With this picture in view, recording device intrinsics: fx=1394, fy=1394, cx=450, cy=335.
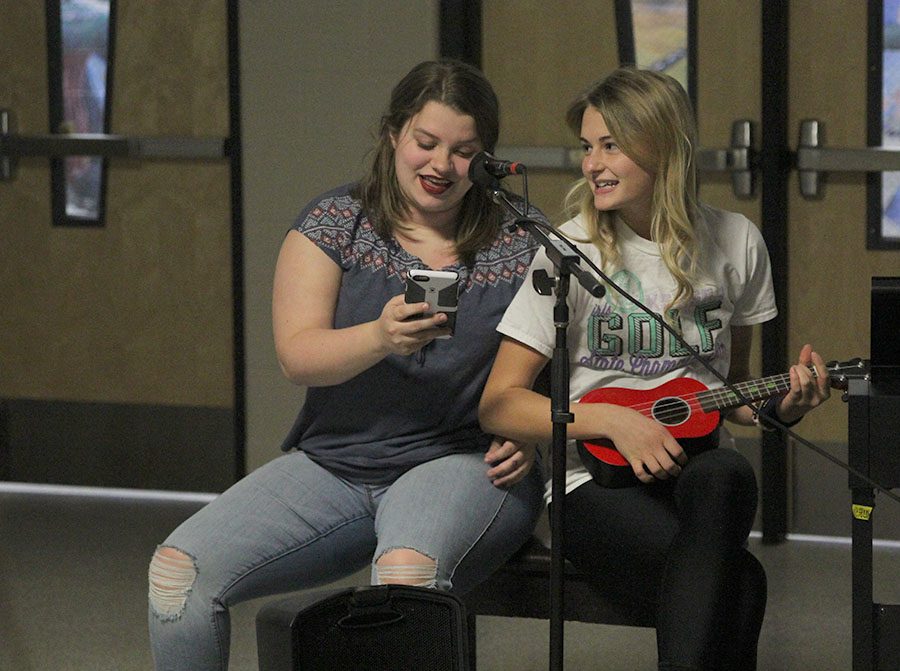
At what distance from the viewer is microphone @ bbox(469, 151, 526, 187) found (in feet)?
6.70

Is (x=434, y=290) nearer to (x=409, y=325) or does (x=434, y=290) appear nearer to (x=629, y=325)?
(x=409, y=325)

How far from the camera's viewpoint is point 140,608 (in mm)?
3418

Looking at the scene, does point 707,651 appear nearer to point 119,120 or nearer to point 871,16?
point 871,16

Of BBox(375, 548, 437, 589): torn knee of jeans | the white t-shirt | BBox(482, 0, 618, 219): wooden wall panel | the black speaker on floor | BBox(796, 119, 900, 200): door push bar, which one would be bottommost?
the black speaker on floor

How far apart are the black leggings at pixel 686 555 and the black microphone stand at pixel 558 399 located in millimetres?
173

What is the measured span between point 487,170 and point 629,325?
389 mm

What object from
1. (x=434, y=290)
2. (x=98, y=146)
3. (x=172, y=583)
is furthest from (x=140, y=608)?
(x=434, y=290)

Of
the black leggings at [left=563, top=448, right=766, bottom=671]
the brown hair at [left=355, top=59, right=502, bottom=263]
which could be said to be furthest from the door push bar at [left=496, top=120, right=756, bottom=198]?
the black leggings at [left=563, top=448, right=766, bottom=671]

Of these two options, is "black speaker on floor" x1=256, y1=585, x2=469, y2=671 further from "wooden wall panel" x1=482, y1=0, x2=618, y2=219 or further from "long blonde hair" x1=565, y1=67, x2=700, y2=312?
"wooden wall panel" x1=482, y1=0, x2=618, y2=219

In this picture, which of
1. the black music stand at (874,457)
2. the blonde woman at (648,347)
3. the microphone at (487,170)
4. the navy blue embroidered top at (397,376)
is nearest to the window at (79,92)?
the navy blue embroidered top at (397,376)

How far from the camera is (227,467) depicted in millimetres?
4453

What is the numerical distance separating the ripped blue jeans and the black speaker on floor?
0.07 meters

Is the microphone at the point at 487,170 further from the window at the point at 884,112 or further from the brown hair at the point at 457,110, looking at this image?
the window at the point at 884,112

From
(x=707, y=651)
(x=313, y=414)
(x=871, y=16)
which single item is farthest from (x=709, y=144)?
(x=707, y=651)
